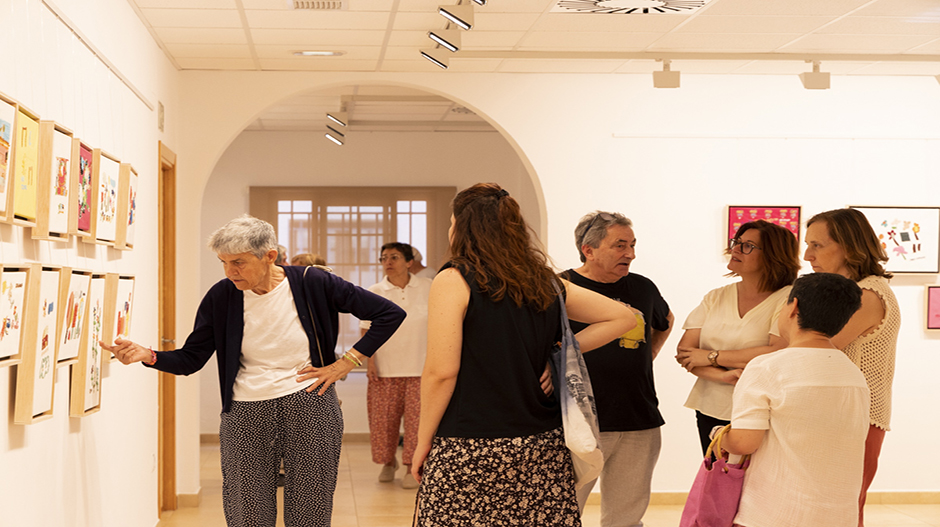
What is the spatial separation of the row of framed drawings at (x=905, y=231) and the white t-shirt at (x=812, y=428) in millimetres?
3539

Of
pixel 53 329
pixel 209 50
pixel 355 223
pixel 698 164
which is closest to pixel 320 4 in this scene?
pixel 209 50

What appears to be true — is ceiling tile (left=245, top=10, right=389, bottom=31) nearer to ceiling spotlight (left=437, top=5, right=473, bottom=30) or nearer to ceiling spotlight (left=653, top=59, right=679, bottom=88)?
ceiling spotlight (left=437, top=5, right=473, bottom=30)

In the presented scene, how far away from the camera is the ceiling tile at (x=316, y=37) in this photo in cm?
461

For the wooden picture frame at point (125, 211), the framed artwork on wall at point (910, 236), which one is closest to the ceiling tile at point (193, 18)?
the wooden picture frame at point (125, 211)

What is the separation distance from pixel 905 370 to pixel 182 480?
4.82m

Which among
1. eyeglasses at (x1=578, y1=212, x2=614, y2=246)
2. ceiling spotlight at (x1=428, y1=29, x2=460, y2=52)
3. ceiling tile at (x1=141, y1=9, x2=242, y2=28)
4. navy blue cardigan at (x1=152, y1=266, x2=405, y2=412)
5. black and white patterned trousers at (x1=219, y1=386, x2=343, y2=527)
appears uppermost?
ceiling tile at (x1=141, y1=9, x2=242, y2=28)

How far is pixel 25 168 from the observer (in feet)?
7.93

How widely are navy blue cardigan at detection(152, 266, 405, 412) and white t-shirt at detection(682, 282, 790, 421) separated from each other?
4.08 ft

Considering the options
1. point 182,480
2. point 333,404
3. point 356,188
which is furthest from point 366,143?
point 333,404

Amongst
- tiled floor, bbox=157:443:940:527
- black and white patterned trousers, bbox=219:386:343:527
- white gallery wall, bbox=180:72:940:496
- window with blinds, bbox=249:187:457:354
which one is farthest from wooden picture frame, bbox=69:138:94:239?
window with blinds, bbox=249:187:457:354

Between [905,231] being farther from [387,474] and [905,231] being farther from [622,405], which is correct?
[387,474]

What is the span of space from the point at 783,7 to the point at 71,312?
3.50 metres

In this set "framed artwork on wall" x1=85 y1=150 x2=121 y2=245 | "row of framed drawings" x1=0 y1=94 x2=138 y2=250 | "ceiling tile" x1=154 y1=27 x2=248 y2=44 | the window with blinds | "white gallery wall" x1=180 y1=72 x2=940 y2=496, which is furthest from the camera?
the window with blinds

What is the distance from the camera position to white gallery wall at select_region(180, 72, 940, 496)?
557 cm
